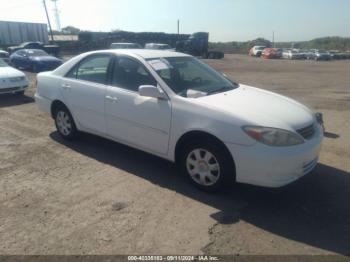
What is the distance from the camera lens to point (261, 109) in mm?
3928

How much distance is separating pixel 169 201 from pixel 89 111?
84.3 inches

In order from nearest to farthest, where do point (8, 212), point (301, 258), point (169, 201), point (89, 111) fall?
point (301, 258), point (8, 212), point (169, 201), point (89, 111)

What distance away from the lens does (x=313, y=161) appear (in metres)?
3.95

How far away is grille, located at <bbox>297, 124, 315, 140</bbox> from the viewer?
377 centimetres

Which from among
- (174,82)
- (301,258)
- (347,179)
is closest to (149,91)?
(174,82)

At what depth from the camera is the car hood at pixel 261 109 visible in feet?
12.0

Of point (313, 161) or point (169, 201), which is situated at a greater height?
point (313, 161)

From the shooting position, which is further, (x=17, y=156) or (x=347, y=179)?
(x=17, y=156)

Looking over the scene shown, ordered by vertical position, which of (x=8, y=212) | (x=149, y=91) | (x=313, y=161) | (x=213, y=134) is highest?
(x=149, y=91)

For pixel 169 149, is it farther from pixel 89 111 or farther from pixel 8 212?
pixel 8 212

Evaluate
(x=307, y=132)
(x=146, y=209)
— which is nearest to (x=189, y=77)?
(x=307, y=132)

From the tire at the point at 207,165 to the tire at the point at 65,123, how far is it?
2402 mm

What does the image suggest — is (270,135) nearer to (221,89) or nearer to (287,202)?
(287,202)

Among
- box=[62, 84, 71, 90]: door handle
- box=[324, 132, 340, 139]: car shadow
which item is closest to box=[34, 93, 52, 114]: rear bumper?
box=[62, 84, 71, 90]: door handle
